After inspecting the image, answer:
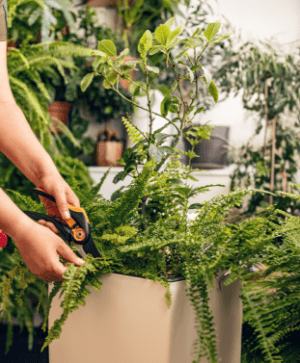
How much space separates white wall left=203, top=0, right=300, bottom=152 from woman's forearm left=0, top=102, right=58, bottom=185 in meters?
2.06

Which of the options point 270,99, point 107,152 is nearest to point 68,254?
point 107,152

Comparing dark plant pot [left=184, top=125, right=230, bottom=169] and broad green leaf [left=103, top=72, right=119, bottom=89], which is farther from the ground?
broad green leaf [left=103, top=72, right=119, bottom=89]

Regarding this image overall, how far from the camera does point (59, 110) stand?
2.10 meters

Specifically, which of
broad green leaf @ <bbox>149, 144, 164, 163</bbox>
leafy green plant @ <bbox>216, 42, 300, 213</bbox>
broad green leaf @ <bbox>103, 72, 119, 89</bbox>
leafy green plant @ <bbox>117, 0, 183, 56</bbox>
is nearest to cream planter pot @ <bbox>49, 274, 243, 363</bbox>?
broad green leaf @ <bbox>149, 144, 164, 163</bbox>

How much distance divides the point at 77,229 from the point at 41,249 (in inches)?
3.4

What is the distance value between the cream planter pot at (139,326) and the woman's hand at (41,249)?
0.35 feet

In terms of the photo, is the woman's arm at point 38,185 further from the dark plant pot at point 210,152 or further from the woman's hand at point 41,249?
the dark plant pot at point 210,152

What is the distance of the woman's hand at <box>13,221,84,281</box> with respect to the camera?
1.60ft

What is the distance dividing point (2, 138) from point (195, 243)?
1.59ft

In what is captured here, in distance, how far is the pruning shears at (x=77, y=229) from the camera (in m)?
0.56

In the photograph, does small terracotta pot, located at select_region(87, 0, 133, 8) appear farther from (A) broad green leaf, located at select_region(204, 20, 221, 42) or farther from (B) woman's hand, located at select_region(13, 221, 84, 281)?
(B) woman's hand, located at select_region(13, 221, 84, 281)

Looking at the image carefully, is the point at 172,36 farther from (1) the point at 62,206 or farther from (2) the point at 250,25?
(2) the point at 250,25

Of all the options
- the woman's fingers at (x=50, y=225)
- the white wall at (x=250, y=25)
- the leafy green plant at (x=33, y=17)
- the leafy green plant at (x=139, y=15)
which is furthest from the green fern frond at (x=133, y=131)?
the white wall at (x=250, y=25)

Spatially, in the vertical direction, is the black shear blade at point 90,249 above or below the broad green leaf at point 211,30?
below
